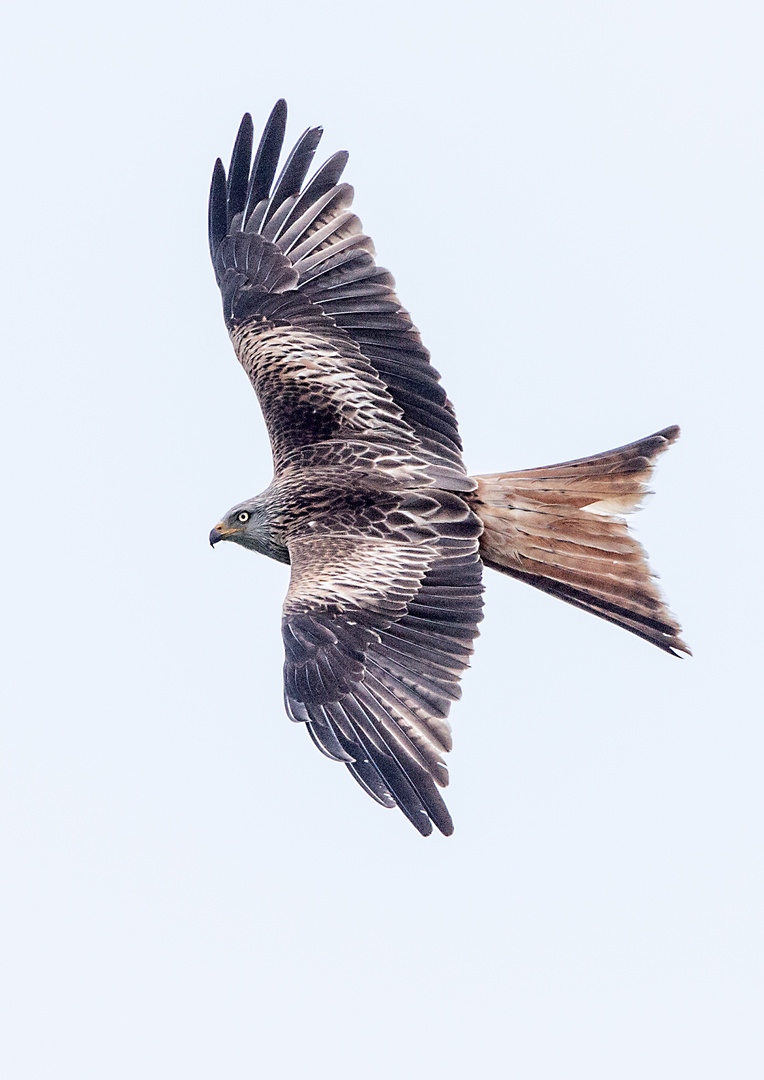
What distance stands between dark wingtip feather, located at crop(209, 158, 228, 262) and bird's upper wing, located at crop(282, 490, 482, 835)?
2.44 m

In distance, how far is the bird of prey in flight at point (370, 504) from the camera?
930 centimetres

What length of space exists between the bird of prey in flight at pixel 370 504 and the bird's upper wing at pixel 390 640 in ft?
0.04

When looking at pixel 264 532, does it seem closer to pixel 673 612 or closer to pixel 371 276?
pixel 371 276

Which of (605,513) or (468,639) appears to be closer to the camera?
(468,639)

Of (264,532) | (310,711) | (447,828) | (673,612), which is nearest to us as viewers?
(447,828)

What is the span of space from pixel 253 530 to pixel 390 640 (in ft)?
5.14

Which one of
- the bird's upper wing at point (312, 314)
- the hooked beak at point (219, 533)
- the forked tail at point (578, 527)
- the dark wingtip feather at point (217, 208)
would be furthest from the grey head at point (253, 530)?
the dark wingtip feather at point (217, 208)

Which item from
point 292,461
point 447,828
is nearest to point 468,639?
point 447,828

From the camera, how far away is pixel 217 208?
1150 cm

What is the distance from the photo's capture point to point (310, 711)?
367 inches

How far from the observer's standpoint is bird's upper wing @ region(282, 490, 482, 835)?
9.01 meters

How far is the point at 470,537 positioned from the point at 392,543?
17.8 inches

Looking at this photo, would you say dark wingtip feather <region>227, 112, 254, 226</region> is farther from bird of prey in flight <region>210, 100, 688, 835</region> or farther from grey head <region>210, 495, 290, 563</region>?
grey head <region>210, 495, 290, 563</region>

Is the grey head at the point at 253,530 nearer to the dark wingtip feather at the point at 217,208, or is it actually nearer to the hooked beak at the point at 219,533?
the hooked beak at the point at 219,533
